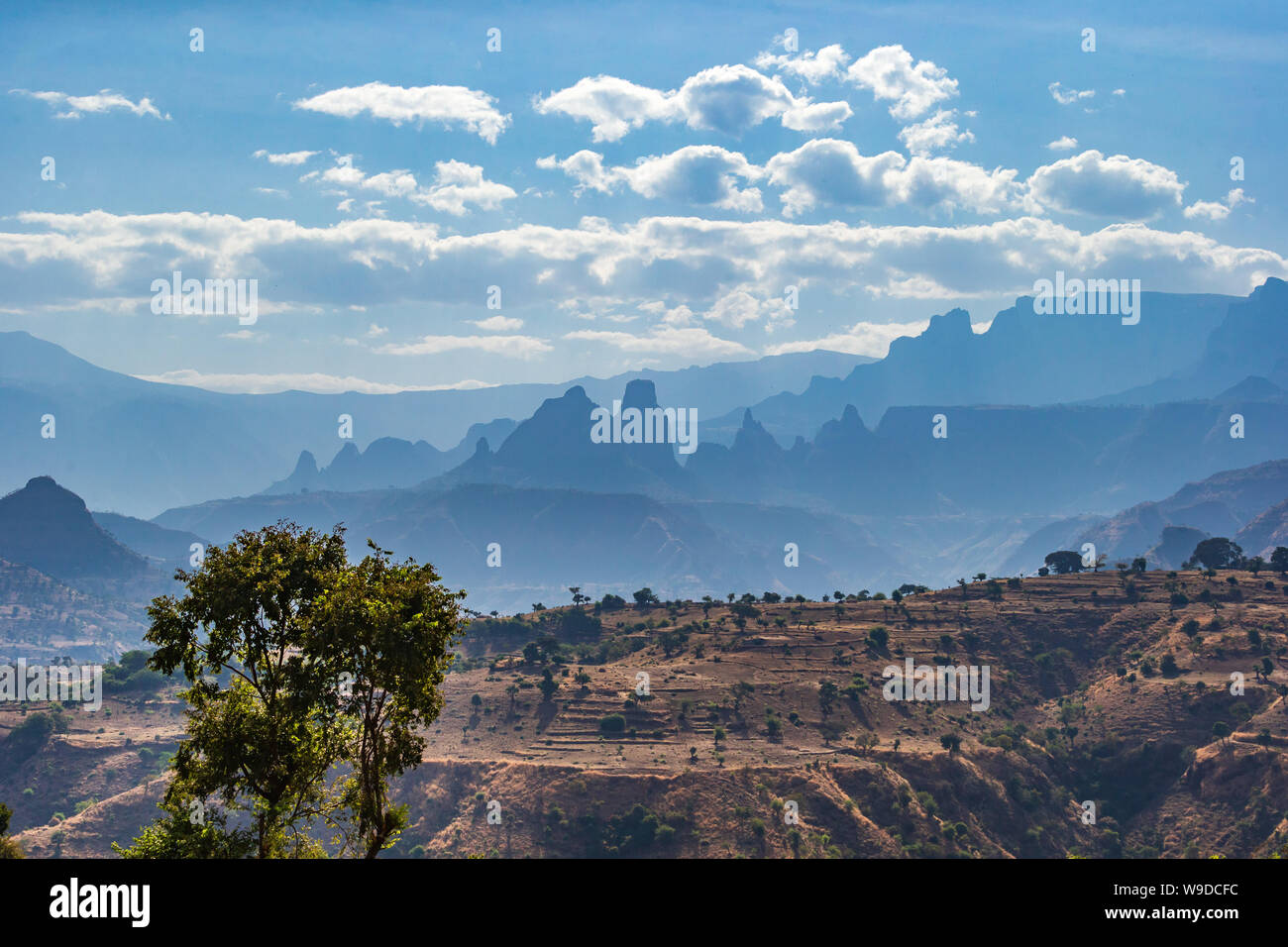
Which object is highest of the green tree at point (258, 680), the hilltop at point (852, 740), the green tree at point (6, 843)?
the green tree at point (258, 680)

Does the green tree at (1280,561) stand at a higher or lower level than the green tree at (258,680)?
lower

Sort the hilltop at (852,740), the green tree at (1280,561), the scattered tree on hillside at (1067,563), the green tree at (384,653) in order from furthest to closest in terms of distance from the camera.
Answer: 1. the scattered tree on hillside at (1067,563)
2. the green tree at (1280,561)
3. the hilltop at (852,740)
4. the green tree at (384,653)

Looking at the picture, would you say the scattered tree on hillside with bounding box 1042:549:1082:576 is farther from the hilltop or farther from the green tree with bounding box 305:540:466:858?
the green tree with bounding box 305:540:466:858

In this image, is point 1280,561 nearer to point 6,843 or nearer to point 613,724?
point 613,724

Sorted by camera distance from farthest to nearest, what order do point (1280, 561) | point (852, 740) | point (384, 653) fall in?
point (1280, 561) < point (852, 740) < point (384, 653)

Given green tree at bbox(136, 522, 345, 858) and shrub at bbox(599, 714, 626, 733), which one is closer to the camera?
green tree at bbox(136, 522, 345, 858)

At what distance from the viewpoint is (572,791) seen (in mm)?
107250

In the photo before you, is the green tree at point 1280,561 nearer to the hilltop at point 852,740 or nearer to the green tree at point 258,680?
the hilltop at point 852,740

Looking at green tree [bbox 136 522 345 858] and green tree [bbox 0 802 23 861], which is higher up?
green tree [bbox 136 522 345 858]

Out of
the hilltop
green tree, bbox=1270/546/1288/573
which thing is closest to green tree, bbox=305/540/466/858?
the hilltop

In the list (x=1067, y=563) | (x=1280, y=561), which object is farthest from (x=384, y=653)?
(x=1067, y=563)

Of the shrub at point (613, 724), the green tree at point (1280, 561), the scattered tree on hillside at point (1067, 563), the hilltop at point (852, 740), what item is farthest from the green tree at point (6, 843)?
the green tree at point (1280, 561)

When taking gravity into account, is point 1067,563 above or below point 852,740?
above
